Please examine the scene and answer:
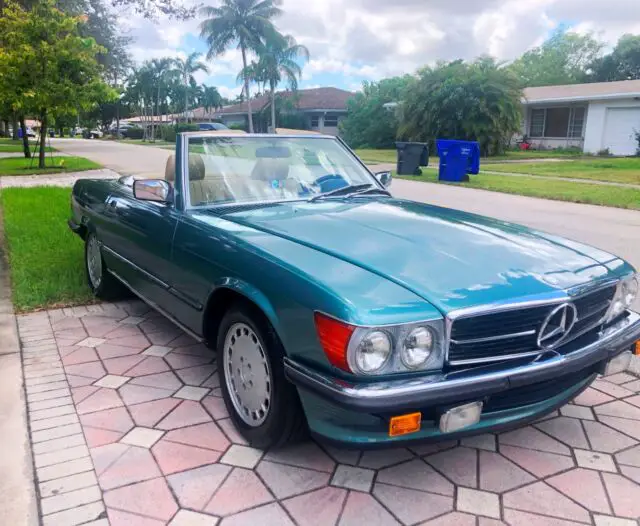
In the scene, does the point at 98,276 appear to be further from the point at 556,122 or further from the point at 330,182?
the point at 556,122

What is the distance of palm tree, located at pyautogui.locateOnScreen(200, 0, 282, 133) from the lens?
46.4 m

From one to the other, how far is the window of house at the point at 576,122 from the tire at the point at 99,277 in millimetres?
30904

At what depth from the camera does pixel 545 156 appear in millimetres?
27656

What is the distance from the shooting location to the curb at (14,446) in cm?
244

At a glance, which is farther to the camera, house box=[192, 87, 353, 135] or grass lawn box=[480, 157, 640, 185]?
house box=[192, 87, 353, 135]

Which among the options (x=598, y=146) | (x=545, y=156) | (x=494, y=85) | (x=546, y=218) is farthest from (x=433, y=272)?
(x=598, y=146)

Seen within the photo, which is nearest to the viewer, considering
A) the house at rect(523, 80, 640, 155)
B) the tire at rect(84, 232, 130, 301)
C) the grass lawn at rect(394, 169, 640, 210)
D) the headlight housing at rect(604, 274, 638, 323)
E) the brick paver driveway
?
the brick paver driveway

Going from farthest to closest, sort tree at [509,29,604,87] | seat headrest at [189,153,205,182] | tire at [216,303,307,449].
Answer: tree at [509,29,604,87] → seat headrest at [189,153,205,182] → tire at [216,303,307,449]

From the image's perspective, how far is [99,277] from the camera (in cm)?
520

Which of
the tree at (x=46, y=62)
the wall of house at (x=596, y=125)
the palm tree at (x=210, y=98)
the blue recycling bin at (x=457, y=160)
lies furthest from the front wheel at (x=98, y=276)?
the palm tree at (x=210, y=98)

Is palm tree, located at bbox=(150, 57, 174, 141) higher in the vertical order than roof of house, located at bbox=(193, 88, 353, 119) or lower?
higher

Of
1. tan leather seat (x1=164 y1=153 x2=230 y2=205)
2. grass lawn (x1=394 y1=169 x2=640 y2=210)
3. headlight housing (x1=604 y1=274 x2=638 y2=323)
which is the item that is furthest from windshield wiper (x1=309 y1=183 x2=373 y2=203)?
grass lawn (x1=394 y1=169 x2=640 y2=210)

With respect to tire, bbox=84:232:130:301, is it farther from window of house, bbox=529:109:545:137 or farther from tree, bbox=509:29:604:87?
tree, bbox=509:29:604:87

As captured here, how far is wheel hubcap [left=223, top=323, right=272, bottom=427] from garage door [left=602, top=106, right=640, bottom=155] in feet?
93.7
